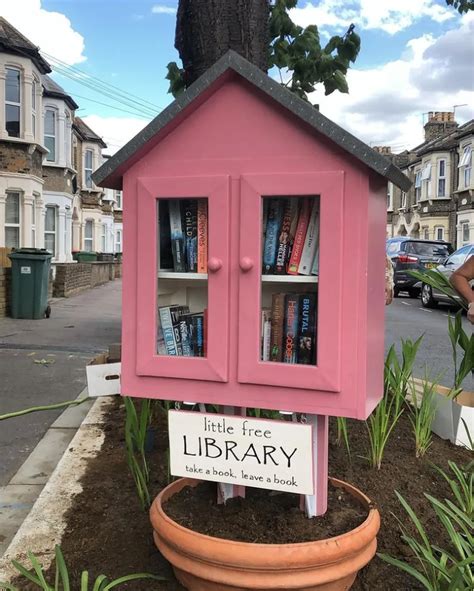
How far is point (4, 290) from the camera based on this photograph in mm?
11188

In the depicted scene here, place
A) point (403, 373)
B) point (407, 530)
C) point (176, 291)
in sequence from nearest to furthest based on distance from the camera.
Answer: point (176, 291)
point (407, 530)
point (403, 373)

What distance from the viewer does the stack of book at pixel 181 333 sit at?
220 centimetres

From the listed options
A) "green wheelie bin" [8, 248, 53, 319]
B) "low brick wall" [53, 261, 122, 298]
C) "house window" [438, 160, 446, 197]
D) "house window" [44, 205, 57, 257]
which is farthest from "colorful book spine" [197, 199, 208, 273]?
"house window" [438, 160, 446, 197]

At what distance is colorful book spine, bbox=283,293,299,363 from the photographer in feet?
6.83

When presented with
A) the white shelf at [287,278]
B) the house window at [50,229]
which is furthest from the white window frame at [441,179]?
the white shelf at [287,278]

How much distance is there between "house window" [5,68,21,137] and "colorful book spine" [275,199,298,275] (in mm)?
15636

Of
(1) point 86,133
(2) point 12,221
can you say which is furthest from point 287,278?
(1) point 86,133

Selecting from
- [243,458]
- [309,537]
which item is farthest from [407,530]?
[243,458]

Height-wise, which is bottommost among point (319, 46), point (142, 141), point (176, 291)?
point (176, 291)

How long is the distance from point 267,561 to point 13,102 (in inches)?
654

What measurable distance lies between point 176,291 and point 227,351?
1.21 feet

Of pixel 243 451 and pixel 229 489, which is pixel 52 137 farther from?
pixel 243 451

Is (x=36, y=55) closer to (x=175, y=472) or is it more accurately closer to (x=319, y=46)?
(x=319, y=46)

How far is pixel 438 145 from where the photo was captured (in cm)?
3256
